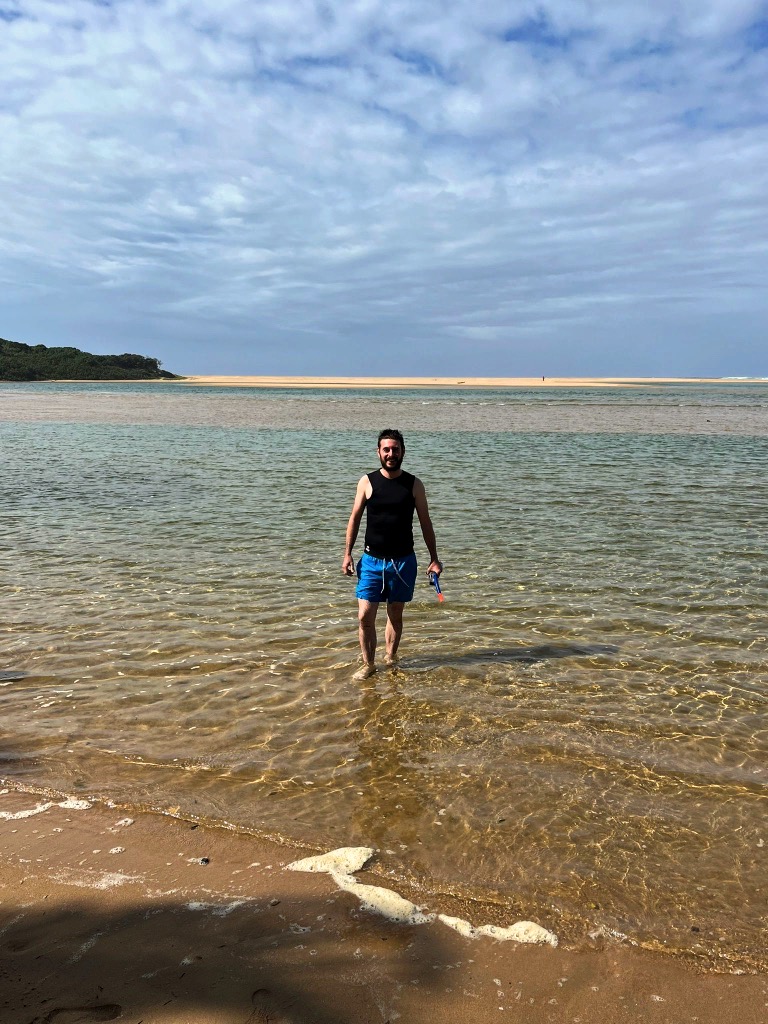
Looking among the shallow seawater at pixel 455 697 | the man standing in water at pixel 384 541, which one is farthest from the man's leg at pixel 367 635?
the shallow seawater at pixel 455 697

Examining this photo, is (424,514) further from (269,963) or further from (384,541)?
(269,963)

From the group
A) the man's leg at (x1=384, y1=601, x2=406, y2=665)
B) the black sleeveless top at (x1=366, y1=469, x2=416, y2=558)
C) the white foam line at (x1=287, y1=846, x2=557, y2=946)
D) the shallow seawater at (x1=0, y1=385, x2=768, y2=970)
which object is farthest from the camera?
the man's leg at (x1=384, y1=601, x2=406, y2=665)

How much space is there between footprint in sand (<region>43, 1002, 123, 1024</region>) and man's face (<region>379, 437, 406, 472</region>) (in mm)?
4452

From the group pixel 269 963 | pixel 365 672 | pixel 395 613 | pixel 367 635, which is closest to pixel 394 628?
pixel 395 613

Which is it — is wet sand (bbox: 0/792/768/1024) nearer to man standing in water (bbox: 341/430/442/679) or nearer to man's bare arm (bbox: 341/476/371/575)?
man standing in water (bbox: 341/430/442/679)

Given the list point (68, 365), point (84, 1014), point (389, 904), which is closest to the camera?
point (84, 1014)

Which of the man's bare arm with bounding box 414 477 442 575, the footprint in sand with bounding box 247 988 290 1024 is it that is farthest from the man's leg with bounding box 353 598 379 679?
the footprint in sand with bounding box 247 988 290 1024

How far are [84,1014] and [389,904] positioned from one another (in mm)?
1475

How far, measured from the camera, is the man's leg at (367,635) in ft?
Answer: 22.5

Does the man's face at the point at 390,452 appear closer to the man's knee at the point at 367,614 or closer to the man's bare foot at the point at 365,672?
the man's knee at the point at 367,614

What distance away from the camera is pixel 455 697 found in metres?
6.43

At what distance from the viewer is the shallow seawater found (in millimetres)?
4223

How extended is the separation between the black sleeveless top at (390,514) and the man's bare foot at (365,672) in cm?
107

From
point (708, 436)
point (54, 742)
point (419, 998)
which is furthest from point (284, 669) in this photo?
point (708, 436)
